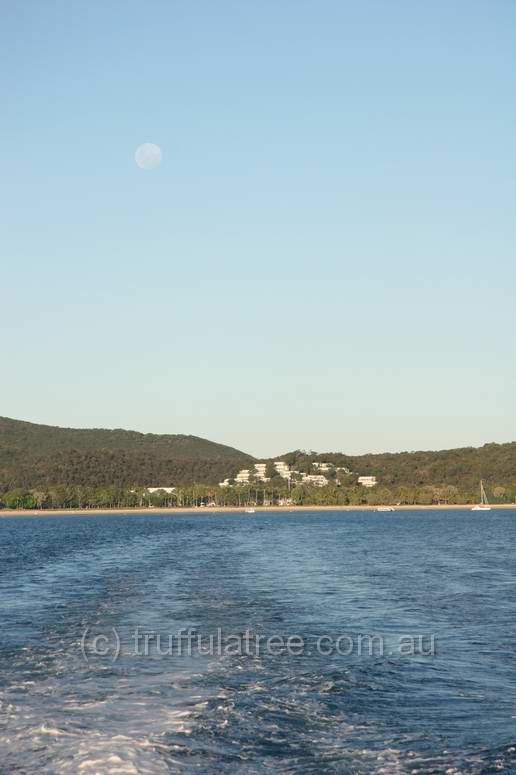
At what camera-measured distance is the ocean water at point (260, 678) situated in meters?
19.7

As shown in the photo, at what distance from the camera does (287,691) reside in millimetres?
25859

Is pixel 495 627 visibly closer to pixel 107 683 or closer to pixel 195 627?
pixel 195 627

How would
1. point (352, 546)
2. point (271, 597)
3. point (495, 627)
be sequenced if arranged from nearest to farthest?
point (495, 627) < point (271, 597) < point (352, 546)

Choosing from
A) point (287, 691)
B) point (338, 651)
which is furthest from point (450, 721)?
point (338, 651)

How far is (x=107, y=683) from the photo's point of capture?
26469mm

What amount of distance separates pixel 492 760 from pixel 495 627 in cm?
1902

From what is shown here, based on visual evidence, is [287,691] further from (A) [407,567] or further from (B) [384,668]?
(A) [407,567]

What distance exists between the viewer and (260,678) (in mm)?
27641

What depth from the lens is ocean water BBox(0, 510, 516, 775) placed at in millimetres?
19656

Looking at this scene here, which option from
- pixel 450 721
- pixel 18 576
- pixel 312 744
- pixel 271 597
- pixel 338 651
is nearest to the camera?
pixel 312 744

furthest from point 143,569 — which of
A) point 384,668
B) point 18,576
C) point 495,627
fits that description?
point 384,668

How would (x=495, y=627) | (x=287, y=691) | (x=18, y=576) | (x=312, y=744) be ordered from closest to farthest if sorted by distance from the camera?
(x=312, y=744) → (x=287, y=691) → (x=495, y=627) → (x=18, y=576)

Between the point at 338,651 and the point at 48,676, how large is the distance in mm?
11072

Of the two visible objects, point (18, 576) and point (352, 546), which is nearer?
point (18, 576)
